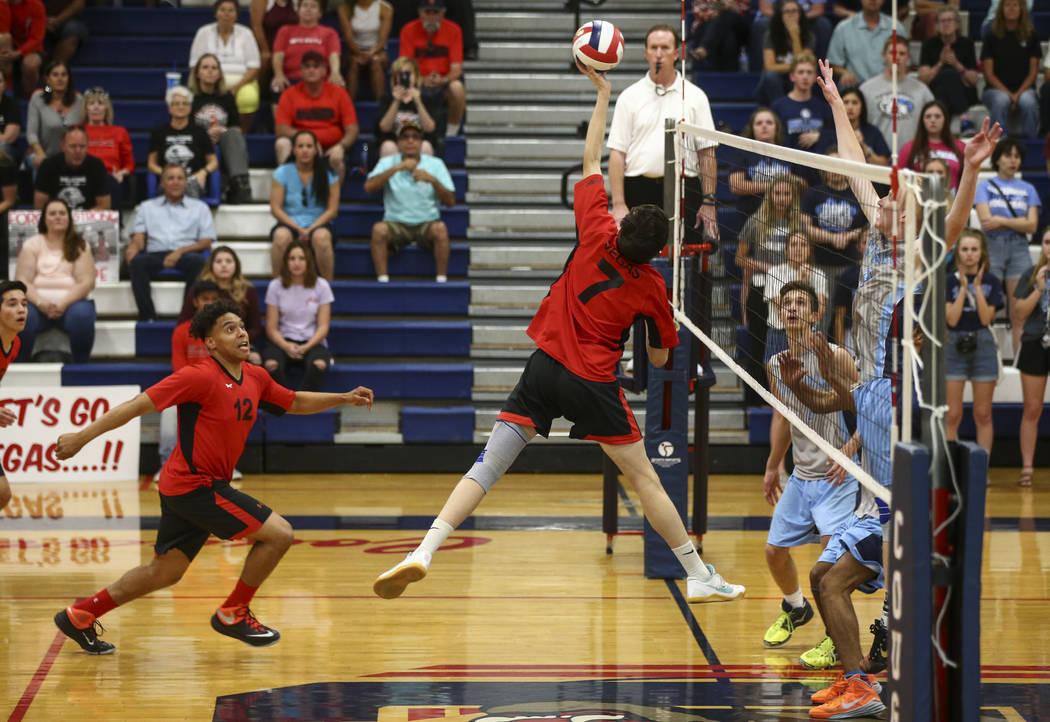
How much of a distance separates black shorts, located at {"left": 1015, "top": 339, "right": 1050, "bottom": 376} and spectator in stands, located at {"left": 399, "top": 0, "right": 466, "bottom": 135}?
6.00 meters

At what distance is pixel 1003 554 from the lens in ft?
29.1

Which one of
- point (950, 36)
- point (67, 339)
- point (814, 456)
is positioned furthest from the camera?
point (950, 36)

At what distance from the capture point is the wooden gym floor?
19.6 ft

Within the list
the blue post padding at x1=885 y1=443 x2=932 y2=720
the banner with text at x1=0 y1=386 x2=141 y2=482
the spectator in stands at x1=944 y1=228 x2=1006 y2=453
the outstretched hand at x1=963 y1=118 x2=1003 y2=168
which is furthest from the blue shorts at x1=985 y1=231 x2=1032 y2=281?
the blue post padding at x1=885 y1=443 x2=932 y2=720

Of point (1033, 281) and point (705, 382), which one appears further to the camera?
point (1033, 281)

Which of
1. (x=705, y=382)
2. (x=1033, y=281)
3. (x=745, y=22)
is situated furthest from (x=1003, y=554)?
(x=745, y=22)

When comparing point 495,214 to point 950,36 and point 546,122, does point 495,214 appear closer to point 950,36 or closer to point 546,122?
point 546,122

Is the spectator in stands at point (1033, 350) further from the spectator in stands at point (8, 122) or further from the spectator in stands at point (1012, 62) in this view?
the spectator in stands at point (8, 122)

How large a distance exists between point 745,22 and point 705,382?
7268 millimetres

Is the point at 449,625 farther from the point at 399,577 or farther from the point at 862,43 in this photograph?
the point at 862,43

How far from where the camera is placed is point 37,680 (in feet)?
20.7

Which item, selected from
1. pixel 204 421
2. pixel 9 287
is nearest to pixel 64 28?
pixel 9 287

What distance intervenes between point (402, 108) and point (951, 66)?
5490mm

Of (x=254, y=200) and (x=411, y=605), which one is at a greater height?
(x=254, y=200)
